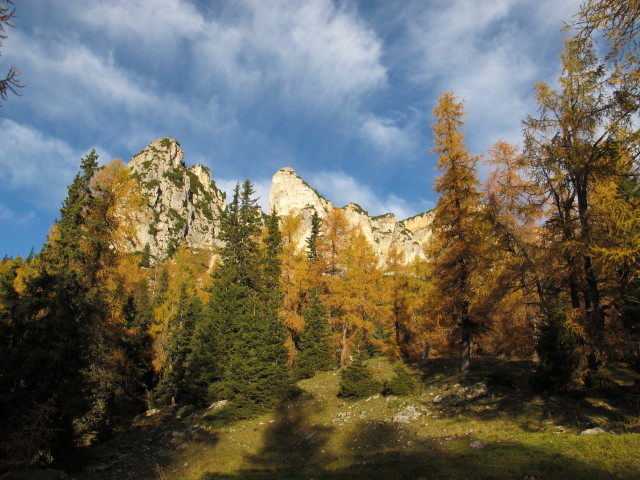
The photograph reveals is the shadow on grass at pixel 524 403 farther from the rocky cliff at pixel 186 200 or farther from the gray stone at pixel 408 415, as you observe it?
the rocky cliff at pixel 186 200

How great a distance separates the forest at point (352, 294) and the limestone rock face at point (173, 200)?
123 metres

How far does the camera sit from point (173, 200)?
16775cm

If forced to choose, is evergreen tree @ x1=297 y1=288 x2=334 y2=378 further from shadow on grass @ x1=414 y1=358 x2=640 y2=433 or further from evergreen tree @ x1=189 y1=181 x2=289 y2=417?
shadow on grass @ x1=414 y1=358 x2=640 y2=433

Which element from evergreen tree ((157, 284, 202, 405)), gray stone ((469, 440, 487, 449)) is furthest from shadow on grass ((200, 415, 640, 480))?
evergreen tree ((157, 284, 202, 405))

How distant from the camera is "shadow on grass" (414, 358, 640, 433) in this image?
1091 centimetres

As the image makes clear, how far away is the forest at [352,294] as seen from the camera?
37.0 feet

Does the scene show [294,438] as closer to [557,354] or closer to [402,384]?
[402,384]

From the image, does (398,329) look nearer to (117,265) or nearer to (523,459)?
(117,265)

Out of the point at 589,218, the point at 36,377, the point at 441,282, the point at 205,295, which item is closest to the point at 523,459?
the point at 589,218

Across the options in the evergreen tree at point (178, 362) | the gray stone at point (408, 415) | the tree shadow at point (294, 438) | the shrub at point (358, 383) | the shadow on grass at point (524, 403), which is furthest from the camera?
the evergreen tree at point (178, 362)

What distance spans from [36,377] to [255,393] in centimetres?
1208

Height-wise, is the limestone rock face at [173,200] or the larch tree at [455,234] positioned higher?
the limestone rock face at [173,200]

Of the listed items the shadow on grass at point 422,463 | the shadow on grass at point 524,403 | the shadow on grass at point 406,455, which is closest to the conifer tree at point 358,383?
the shadow on grass at point 406,455

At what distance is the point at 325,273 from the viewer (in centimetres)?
3169
